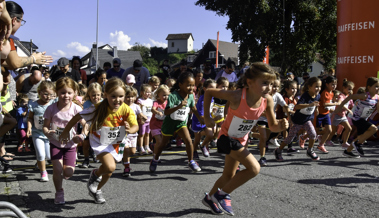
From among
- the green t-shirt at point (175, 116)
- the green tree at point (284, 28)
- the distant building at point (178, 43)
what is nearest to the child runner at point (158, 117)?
the green t-shirt at point (175, 116)

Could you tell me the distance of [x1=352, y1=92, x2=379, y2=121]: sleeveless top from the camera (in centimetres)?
863

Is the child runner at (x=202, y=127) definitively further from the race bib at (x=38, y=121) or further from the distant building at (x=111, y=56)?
the distant building at (x=111, y=56)

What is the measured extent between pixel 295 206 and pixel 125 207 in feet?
7.03

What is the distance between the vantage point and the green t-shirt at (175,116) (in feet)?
22.5

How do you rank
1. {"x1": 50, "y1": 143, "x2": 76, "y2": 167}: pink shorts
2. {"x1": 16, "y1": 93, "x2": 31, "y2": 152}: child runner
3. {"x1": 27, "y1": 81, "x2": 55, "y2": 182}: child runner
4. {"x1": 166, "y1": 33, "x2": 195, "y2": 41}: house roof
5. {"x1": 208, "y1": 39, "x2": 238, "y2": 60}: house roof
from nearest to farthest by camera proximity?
{"x1": 50, "y1": 143, "x2": 76, "y2": 167}: pink shorts → {"x1": 27, "y1": 81, "x2": 55, "y2": 182}: child runner → {"x1": 16, "y1": 93, "x2": 31, "y2": 152}: child runner → {"x1": 208, "y1": 39, "x2": 238, "y2": 60}: house roof → {"x1": 166, "y1": 33, "x2": 195, "y2": 41}: house roof

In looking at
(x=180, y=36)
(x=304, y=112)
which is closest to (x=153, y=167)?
(x=304, y=112)

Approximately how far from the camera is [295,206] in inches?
189

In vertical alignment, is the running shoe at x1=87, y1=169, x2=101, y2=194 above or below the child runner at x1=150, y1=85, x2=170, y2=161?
below

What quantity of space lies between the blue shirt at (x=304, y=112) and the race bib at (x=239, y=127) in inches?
156

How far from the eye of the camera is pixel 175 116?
6883 mm

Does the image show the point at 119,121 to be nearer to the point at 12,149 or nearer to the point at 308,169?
the point at 308,169

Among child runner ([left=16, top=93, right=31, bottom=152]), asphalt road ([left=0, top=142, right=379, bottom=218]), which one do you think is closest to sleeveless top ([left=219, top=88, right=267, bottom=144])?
asphalt road ([left=0, top=142, right=379, bottom=218])

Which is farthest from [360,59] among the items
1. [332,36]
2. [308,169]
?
[332,36]

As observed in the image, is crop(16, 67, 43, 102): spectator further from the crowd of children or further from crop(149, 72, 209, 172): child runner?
crop(149, 72, 209, 172): child runner
